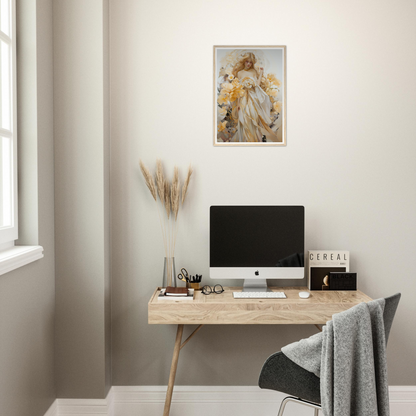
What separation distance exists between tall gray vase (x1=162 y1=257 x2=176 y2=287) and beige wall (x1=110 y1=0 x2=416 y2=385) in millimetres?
103

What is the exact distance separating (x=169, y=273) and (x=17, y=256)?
0.86m

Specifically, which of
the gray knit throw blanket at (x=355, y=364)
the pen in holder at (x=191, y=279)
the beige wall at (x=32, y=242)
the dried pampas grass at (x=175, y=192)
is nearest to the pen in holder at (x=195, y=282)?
the pen in holder at (x=191, y=279)

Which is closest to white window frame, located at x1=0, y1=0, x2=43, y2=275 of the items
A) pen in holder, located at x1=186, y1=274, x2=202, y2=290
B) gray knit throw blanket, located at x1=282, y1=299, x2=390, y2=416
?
pen in holder, located at x1=186, y1=274, x2=202, y2=290

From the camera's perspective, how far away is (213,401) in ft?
7.66

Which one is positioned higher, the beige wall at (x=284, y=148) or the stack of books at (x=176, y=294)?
the beige wall at (x=284, y=148)

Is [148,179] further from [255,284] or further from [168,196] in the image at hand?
[255,284]

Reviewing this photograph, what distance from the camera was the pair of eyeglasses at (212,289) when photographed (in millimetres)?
2156

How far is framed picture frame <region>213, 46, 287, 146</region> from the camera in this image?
7.55 feet

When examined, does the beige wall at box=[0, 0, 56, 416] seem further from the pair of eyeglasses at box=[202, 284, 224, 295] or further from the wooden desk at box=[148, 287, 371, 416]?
the pair of eyeglasses at box=[202, 284, 224, 295]

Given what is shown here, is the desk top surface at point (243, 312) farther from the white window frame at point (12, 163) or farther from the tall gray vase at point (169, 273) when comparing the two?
the white window frame at point (12, 163)

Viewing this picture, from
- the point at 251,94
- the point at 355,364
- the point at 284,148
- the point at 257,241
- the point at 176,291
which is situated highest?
the point at 251,94

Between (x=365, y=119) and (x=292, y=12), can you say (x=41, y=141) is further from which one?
(x=365, y=119)

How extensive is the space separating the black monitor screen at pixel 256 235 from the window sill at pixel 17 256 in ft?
2.98

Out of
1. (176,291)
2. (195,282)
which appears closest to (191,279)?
(195,282)
